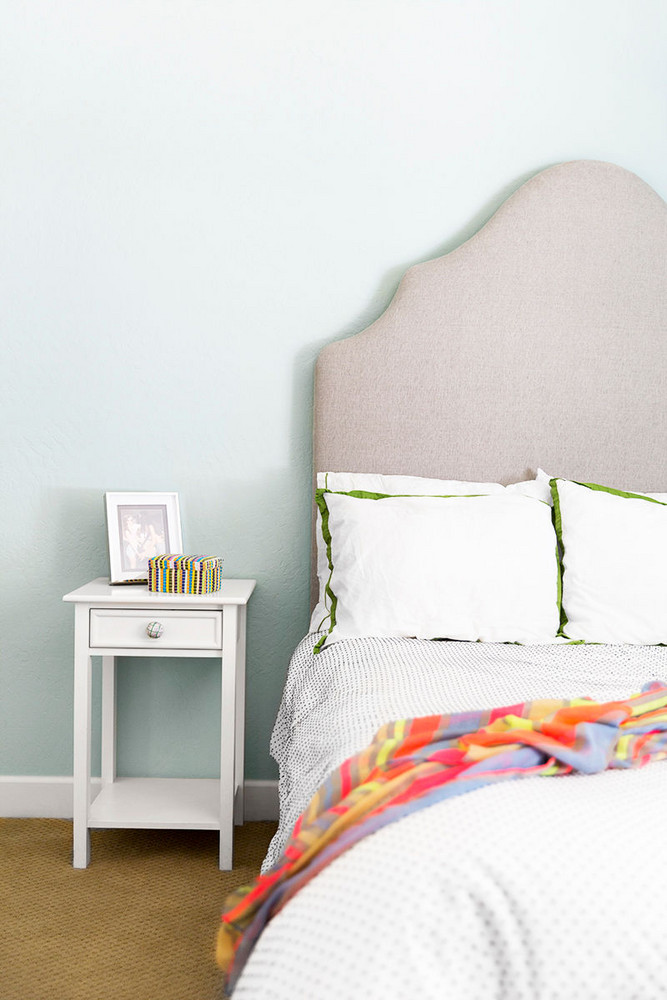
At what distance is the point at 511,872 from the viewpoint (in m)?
0.79

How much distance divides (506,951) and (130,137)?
Answer: 7.68 ft

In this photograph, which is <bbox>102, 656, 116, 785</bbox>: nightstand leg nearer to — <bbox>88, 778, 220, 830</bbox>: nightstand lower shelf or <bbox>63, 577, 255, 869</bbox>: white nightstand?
<bbox>88, 778, 220, 830</bbox>: nightstand lower shelf

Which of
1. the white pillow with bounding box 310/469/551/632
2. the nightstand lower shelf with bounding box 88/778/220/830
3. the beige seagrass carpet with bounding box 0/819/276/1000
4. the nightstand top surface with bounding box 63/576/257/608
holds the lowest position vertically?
the beige seagrass carpet with bounding box 0/819/276/1000

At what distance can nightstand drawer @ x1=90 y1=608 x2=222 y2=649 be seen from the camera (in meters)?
2.11

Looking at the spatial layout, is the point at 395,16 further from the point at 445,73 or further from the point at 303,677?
the point at 303,677

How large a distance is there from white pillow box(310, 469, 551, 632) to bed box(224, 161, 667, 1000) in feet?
0.05

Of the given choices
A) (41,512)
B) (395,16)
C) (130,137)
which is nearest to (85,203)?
(130,137)

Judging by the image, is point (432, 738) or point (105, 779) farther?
point (105, 779)

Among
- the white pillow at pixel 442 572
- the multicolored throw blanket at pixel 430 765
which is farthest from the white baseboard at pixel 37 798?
the multicolored throw blanket at pixel 430 765

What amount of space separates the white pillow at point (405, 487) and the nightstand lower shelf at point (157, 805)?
549 millimetres

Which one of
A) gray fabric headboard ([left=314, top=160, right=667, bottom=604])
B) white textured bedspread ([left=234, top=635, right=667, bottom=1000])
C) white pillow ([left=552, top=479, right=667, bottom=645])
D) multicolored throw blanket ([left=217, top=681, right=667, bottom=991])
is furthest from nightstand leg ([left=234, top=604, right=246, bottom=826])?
white textured bedspread ([left=234, top=635, right=667, bottom=1000])

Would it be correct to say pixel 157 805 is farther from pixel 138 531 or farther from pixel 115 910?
pixel 138 531

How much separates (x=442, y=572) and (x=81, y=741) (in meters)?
0.98

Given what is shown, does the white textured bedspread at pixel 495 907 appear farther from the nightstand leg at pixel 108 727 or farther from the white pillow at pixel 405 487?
the nightstand leg at pixel 108 727
